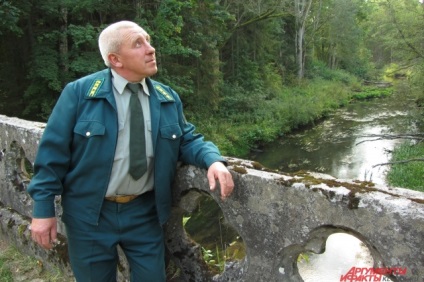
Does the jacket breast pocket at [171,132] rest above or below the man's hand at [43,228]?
above

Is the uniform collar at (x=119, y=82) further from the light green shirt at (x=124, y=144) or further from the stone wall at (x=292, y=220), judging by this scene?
the stone wall at (x=292, y=220)

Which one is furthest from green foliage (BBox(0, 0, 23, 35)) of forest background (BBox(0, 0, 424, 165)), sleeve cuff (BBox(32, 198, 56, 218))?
sleeve cuff (BBox(32, 198, 56, 218))

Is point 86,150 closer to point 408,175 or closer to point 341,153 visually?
point 408,175

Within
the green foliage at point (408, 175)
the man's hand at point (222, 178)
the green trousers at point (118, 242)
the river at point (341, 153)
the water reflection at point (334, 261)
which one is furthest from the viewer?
the green foliage at point (408, 175)

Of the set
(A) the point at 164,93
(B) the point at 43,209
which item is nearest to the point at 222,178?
(A) the point at 164,93

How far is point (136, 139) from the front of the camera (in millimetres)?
2156

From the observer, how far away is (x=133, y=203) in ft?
7.49

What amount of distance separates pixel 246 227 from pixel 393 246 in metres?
0.78

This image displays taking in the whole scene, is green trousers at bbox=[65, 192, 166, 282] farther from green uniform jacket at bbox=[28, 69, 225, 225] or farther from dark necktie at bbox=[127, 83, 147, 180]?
dark necktie at bbox=[127, 83, 147, 180]

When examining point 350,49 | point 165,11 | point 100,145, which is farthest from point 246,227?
point 350,49

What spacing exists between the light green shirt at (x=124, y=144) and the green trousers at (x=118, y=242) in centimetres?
11

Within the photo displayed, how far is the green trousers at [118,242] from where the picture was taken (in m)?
2.24

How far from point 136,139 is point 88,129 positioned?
0.26 metres

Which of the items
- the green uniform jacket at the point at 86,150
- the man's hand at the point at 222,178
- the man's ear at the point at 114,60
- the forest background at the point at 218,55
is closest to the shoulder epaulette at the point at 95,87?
the green uniform jacket at the point at 86,150
